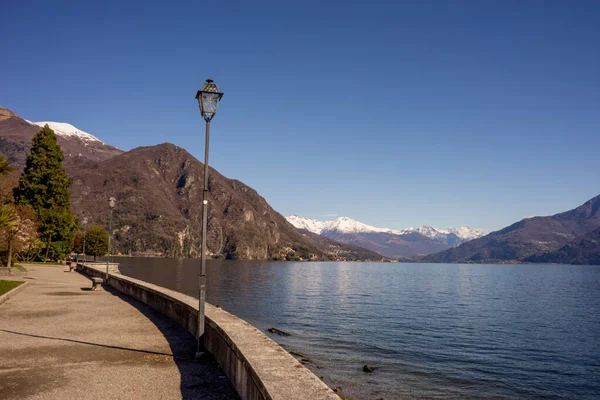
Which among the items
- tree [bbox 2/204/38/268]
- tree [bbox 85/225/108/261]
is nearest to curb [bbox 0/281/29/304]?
tree [bbox 2/204/38/268]

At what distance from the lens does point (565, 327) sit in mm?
47781

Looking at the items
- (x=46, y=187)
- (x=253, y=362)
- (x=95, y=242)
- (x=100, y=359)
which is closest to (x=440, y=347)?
(x=100, y=359)

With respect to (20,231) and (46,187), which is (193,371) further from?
(46,187)

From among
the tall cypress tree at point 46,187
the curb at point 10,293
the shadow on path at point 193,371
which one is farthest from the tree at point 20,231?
the shadow on path at point 193,371

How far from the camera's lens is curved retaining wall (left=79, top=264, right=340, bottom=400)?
698cm

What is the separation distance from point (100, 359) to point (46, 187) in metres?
56.0

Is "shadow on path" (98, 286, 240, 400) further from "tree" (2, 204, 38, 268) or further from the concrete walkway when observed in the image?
"tree" (2, 204, 38, 268)

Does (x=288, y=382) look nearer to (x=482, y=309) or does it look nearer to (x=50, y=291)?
(x=50, y=291)

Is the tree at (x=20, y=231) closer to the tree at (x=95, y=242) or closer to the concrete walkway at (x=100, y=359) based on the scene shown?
the concrete walkway at (x=100, y=359)

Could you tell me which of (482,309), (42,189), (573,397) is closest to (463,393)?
(573,397)

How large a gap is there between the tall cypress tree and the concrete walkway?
44868mm

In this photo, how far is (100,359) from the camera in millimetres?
11484

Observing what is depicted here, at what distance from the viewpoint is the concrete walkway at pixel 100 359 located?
30.0 ft

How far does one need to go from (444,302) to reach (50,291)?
59.6m
